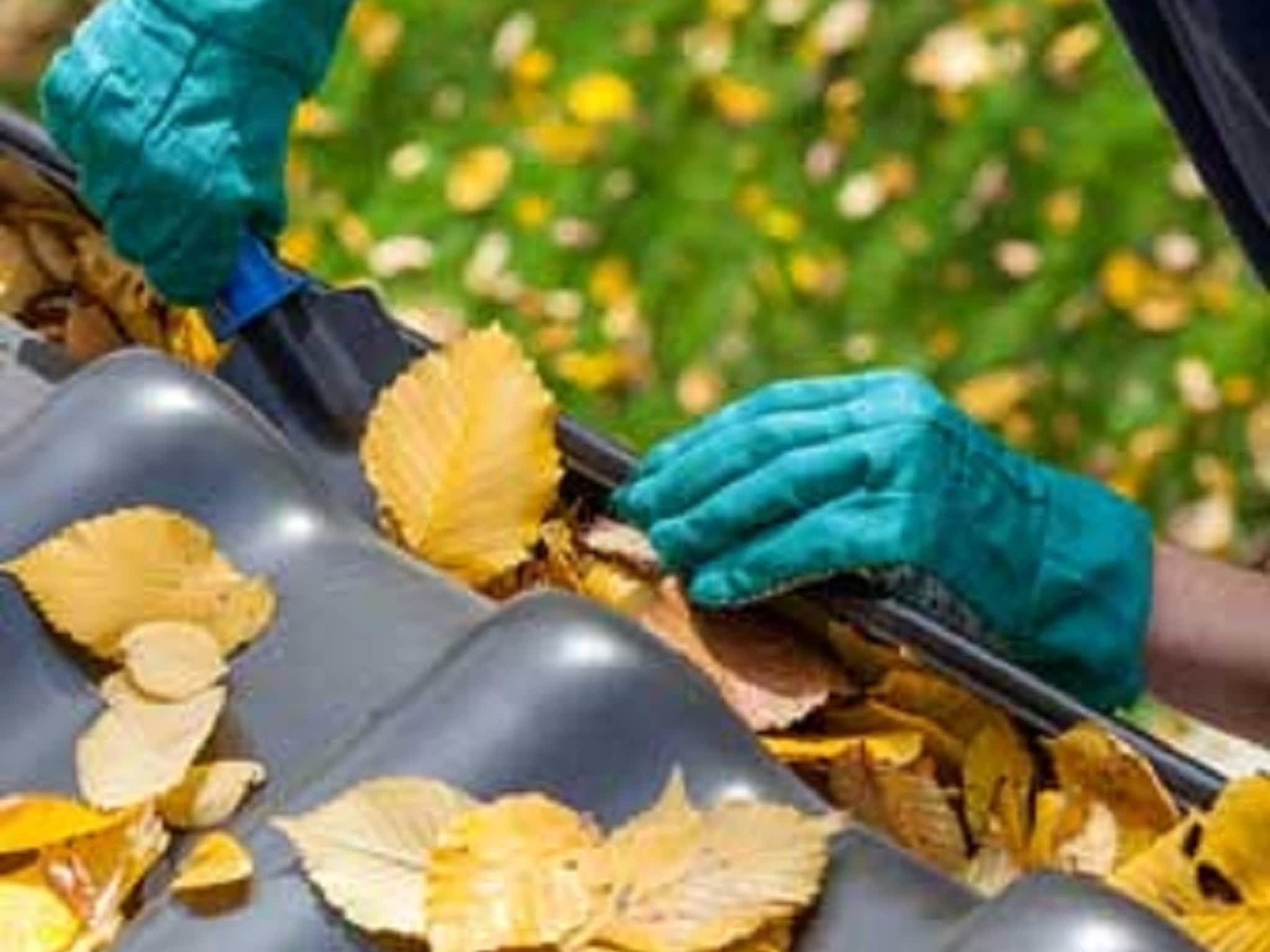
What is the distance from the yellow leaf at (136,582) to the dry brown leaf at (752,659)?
32 cm

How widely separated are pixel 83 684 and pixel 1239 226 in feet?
2.99

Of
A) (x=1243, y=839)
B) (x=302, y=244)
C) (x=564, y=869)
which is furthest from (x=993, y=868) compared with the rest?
(x=302, y=244)

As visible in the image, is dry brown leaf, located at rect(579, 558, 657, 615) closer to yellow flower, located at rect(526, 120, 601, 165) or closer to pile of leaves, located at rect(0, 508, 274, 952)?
pile of leaves, located at rect(0, 508, 274, 952)

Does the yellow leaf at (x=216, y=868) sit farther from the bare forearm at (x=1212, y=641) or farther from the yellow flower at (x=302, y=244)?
the yellow flower at (x=302, y=244)

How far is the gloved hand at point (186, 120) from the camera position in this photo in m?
2.21

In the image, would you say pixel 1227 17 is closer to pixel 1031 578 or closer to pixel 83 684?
pixel 1031 578

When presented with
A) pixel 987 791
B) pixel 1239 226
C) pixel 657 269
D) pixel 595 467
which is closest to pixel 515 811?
pixel 987 791

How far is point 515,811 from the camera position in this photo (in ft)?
5.11

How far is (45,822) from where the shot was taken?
1.65 meters

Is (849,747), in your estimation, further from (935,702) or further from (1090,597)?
(1090,597)

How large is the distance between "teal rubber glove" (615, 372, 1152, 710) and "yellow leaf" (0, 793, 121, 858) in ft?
1.66

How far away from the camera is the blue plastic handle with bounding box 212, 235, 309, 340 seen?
2.14 meters

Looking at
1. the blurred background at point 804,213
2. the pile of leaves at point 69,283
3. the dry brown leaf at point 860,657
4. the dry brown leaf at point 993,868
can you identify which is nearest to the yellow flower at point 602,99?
the blurred background at point 804,213

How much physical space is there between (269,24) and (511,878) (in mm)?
963
